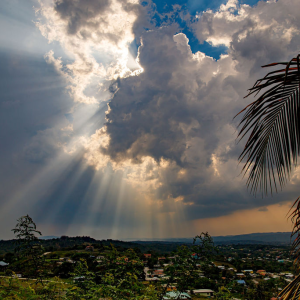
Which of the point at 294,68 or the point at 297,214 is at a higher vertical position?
the point at 294,68

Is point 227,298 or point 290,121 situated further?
point 227,298

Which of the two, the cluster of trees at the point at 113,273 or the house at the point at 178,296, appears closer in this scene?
the cluster of trees at the point at 113,273

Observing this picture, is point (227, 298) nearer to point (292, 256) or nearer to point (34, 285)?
point (292, 256)

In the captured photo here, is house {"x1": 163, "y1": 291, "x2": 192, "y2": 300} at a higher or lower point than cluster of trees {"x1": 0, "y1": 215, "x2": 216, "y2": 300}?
lower

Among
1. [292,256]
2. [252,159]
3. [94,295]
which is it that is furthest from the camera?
[94,295]

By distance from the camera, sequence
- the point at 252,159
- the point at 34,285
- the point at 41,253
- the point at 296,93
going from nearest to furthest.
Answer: the point at 296,93 → the point at 252,159 → the point at 34,285 → the point at 41,253

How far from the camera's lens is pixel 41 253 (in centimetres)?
513

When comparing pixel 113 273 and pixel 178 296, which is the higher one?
pixel 113 273

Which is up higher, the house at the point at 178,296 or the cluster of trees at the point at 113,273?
the cluster of trees at the point at 113,273

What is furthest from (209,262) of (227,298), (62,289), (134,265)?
(62,289)

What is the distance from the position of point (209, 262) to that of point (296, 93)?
4.83 meters

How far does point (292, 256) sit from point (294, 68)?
2305mm

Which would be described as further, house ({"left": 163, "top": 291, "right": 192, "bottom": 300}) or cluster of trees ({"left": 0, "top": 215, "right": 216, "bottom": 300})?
house ({"left": 163, "top": 291, "right": 192, "bottom": 300})

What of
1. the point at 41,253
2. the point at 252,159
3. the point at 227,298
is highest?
the point at 252,159
